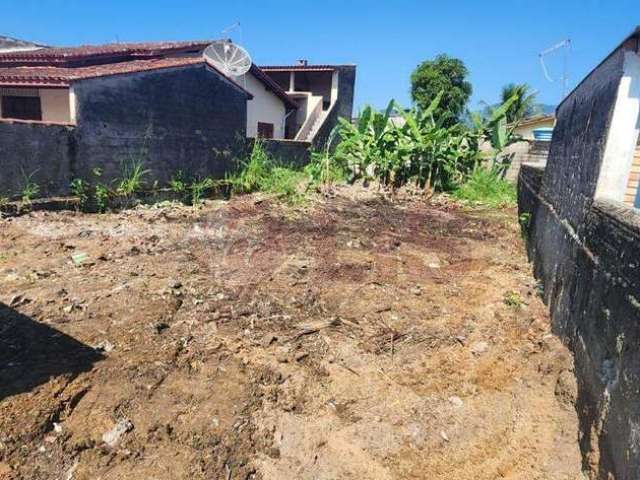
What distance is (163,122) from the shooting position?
9039mm

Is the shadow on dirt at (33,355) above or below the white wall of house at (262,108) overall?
below

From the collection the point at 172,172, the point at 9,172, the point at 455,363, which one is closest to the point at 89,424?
the point at 455,363

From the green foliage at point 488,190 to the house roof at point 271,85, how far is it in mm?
8982

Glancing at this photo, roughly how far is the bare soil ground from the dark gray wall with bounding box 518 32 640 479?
10.2 inches

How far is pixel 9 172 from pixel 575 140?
733 centimetres

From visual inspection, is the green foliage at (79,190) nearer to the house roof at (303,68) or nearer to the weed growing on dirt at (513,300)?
the weed growing on dirt at (513,300)

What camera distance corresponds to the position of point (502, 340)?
3.58 m

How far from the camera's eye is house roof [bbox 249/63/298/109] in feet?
52.9

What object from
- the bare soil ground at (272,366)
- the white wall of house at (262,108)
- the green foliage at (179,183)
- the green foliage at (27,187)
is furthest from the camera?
the white wall of house at (262,108)

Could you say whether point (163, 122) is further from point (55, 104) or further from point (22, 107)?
point (22, 107)

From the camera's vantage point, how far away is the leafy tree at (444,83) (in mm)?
21359

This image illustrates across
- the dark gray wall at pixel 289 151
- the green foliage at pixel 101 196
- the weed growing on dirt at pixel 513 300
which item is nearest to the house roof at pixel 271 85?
the dark gray wall at pixel 289 151

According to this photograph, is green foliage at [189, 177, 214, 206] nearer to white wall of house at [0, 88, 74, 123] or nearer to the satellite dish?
white wall of house at [0, 88, 74, 123]

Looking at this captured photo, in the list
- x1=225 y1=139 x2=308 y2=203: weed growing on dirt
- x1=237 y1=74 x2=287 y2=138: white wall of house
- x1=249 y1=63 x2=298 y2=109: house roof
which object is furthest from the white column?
x1=249 y1=63 x2=298 y2=109: house roof
